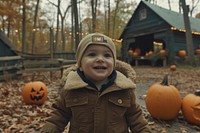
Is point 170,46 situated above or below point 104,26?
below

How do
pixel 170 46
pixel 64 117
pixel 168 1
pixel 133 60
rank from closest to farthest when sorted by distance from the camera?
pixel 64 117 < pixel 170 46 < pixel 133 60 < pixel 168 1

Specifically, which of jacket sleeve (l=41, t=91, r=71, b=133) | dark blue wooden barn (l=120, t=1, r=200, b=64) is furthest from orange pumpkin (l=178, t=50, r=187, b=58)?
jacket sleeve (l=41, t=91, r=71, b=133)

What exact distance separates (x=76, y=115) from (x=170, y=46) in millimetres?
19371

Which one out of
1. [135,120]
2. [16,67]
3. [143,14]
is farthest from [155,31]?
[135,120]

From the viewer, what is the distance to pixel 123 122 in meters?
2.02

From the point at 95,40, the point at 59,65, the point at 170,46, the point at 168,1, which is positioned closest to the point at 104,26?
the point at 168,1

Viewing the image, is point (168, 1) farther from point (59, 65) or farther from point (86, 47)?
point (86, 47)

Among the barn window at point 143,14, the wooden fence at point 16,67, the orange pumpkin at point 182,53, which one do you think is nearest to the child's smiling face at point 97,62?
the wooden fence at point 16,67

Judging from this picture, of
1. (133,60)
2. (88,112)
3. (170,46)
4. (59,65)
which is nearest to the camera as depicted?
(88,112)

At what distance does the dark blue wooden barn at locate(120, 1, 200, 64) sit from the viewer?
2003cm

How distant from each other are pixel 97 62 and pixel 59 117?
0.63 metres

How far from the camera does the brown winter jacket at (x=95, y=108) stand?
1902 mm

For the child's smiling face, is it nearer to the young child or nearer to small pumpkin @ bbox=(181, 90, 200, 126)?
the young child

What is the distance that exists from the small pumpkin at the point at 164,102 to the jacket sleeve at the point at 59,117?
2587 millimetres
